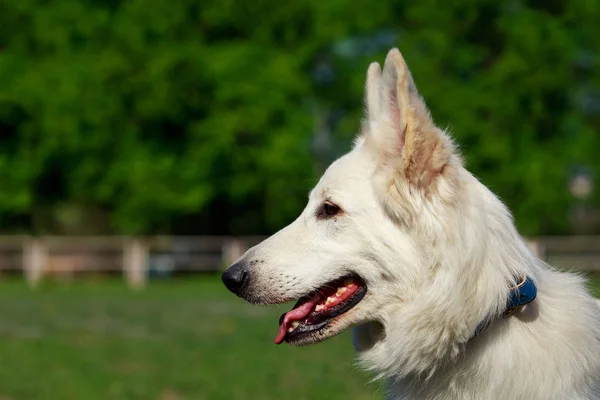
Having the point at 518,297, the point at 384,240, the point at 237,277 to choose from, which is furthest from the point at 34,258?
the point at 518,297

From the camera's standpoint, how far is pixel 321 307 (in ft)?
14.7

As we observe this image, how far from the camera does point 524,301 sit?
4062 mm

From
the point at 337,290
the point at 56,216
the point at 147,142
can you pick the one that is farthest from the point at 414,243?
the point at 56,216

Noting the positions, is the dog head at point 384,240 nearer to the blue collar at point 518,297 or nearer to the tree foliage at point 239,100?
the blue collar at point 518,297

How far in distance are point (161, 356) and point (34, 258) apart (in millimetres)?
18589

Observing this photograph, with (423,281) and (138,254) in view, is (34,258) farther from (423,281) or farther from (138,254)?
(423,281)

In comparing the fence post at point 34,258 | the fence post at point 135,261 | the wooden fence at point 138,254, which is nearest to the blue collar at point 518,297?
the fence post at point 135,261

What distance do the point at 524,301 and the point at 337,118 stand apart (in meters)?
33.1

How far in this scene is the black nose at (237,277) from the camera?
14.8 feet

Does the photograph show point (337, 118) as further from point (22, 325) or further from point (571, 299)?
point (571, 299)

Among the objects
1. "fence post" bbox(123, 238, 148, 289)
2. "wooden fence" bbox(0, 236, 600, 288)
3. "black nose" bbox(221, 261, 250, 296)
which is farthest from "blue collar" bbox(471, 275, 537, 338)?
"wooden fence" bbox(0, 236, 600, 288)

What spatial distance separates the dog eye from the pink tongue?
0.42 meters

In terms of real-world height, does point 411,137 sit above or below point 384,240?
above

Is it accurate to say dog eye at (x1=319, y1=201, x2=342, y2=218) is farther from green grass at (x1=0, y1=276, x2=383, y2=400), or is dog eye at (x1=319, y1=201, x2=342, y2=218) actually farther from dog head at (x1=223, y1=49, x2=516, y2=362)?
green grass at (x1=0, y1=276, x2=383, y2=400)
